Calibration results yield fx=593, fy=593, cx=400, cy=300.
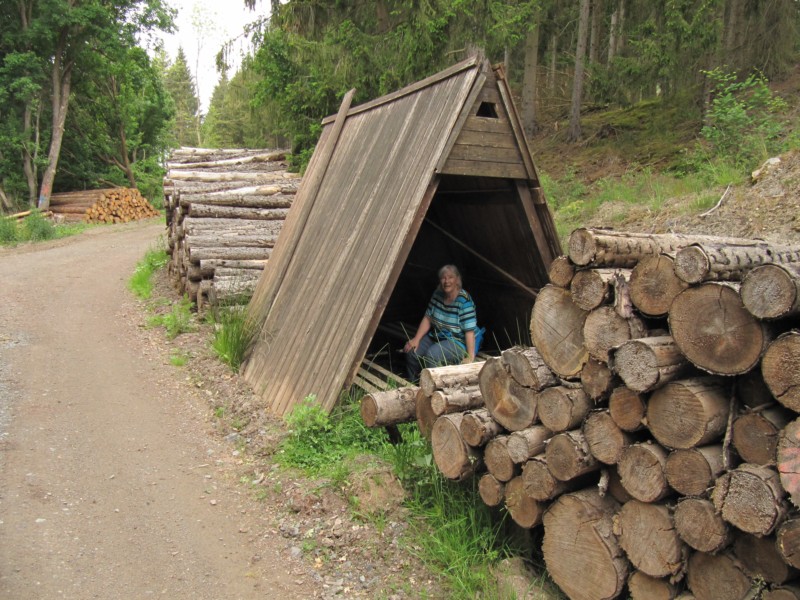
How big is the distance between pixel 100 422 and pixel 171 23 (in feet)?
84.0

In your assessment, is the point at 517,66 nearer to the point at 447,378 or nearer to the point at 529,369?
the point at 447,378

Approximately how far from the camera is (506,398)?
143 inches

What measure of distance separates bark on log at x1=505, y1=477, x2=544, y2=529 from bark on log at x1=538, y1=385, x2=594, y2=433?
0.45 m

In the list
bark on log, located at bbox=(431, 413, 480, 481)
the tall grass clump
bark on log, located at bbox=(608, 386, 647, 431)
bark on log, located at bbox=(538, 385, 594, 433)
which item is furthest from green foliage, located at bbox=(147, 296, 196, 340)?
bark on log, located at bbox=(608, 386, 647, 431)

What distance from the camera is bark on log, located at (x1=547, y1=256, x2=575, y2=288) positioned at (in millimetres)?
3355

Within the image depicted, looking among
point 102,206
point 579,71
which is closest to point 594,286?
point 579,71

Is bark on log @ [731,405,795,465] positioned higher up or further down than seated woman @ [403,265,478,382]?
higher up

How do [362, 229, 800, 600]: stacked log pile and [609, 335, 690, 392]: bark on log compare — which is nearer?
[362, 229, 800, 600]: stacked log pile

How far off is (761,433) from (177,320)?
8289 mm

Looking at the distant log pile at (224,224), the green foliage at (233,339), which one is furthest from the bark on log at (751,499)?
the distant log pile at (224,224)

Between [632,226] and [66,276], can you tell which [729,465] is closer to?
[632,226]

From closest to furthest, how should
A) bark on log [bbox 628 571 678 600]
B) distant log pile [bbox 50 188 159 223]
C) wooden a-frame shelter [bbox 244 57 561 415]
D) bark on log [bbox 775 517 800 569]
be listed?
bark on log [bbox 775 517 800 569] < bark on log [bbox 628 571 678 600] < wooden a-frame shelter [bbox 244 57 561 415] < distant log pile [bbox 50 188 159 223]

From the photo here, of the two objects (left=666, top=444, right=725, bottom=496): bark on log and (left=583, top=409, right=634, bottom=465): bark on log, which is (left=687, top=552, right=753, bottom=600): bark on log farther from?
(left=583, top=409, right=634, bottom=465): bark on log

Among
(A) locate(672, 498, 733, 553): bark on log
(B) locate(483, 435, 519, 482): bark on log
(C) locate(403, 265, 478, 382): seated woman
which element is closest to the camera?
(A) locate(672, 498, 733, 553): bark on log
